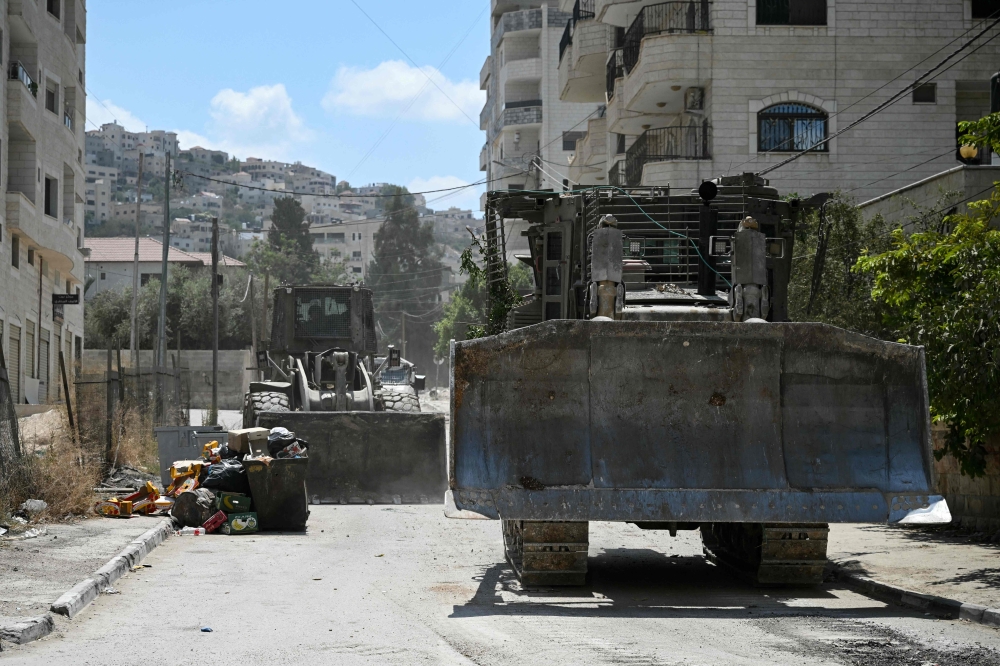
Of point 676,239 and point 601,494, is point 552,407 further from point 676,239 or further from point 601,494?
point 676,239

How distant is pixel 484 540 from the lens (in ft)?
47.4

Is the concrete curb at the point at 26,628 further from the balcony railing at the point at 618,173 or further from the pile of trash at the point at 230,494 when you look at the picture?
the balcony railing at the point at 618,173

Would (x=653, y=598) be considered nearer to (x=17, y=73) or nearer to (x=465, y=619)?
(x=465, y=619)

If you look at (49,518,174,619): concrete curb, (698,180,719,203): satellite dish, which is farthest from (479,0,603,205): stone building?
(698,180,719,203): satellite dish

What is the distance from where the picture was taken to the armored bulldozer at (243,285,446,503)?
18.4 metres

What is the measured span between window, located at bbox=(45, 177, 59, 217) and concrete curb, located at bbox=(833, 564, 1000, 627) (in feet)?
113

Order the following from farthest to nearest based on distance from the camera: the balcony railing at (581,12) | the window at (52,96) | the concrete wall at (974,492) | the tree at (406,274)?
the tree at (406,274), the balcony railing at (581,12), the window at (52,96), the concrete wall at (974,492)

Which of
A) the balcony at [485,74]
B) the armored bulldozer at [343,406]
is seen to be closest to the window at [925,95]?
the armored bulldozer at [343,406]

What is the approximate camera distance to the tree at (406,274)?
121 metres

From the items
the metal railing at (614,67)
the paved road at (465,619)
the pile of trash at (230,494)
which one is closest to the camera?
the paved road at (465,619)

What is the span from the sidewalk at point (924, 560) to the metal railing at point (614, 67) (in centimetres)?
2493

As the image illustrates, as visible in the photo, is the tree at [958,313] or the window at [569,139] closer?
the tree at [958,313]

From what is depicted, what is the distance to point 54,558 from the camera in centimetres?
1127

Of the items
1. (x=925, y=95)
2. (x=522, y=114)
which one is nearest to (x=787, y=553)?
(x=925, y=95)
